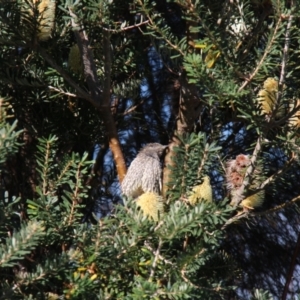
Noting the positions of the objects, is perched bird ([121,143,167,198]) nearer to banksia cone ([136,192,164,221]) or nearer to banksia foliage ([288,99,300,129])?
banksia cone ([136,192,164,221])

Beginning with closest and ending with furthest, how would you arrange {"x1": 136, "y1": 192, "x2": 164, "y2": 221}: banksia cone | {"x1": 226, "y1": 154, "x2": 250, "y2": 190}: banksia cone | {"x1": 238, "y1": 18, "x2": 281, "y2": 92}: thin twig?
1. {"x1": 238, "y1": 18, "x2": 281, "y2": 92}: thin twig
2. {"x1": 136, "y1": 192, "x2": 164, "y2": 221}: banksia cone
3. {"x1": 226, "y1": 154, "x2": 250, "y2": 190}: banksia cone

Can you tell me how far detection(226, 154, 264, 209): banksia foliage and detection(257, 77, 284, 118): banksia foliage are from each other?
121 mm

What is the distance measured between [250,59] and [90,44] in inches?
16.9

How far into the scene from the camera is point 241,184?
1525 mm

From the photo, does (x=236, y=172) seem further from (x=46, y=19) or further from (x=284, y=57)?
(x=46, y=19)

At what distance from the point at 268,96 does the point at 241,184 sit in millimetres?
222

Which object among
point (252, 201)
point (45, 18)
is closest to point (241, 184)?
Result: point (252, 201)

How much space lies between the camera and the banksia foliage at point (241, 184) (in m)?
1.47

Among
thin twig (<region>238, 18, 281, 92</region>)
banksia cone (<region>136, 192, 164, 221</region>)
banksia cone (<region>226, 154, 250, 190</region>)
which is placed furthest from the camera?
banksia cone (<region>226, 154, 250, 190</region>)

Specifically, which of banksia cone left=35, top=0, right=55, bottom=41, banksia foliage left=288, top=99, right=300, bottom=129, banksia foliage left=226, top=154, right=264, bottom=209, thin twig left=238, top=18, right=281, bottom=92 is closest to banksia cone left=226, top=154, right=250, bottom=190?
banksia foliage left=226, top=154, right=264, bottom=209

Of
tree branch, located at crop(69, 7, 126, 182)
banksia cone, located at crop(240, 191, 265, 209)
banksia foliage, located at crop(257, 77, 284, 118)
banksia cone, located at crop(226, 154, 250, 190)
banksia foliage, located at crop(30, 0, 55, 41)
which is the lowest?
banksia cone, located at crop(240, 191, 265, 209)

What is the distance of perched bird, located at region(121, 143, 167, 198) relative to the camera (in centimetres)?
165

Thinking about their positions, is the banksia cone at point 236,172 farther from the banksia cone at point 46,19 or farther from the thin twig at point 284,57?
the banksia cone at point 46,19

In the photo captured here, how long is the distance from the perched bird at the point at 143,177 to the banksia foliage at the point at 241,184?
6.9 inches
